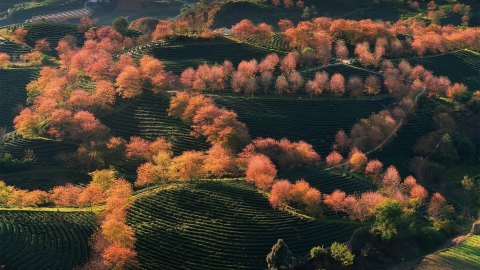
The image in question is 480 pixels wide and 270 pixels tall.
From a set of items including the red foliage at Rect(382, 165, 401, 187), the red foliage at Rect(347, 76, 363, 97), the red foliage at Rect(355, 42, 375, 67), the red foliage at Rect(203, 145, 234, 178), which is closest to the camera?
the red foliage at Rect(203, 145, 234, 178)

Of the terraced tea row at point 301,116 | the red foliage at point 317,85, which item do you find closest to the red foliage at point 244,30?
the red foliage at point 317,85

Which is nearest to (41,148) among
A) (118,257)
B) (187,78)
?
(187,78)

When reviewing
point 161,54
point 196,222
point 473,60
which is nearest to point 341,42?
point 473,60

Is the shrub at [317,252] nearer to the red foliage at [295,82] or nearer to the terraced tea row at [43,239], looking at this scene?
the terraced tea row at [43,239]

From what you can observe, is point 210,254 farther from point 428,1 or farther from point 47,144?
point 428,1

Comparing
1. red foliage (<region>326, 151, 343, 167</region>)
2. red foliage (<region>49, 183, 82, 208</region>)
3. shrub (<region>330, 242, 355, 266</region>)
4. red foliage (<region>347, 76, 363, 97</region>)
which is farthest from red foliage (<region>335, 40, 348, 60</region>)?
red foliage (<region>49, 183, 82, 208</region>)

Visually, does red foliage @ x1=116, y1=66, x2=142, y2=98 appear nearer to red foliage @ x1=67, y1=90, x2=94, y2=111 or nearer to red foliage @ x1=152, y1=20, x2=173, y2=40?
red foliage @ x1=67, y1=90, x2=94, y2=111
